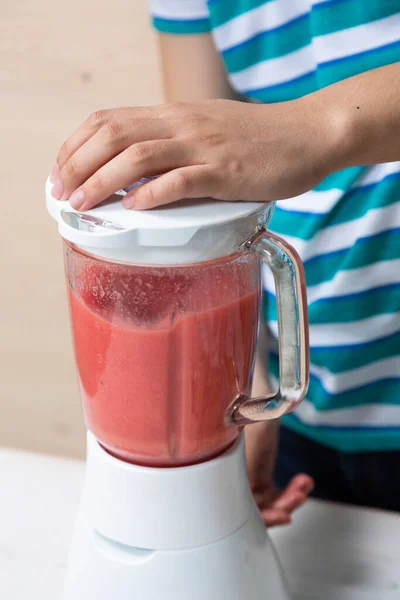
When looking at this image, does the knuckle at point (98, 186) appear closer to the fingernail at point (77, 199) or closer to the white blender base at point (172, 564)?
the fingernail at point (77, 199)

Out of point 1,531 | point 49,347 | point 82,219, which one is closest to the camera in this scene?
point 82,219

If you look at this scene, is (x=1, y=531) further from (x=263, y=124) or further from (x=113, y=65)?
(x=113, y=65)

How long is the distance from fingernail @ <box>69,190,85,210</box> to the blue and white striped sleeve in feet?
1.31

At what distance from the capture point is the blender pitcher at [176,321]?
1.52 feet

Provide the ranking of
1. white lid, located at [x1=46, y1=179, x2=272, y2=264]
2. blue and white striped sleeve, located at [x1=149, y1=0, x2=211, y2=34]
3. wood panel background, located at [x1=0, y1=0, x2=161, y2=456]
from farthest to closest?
wood panel background, located at [x1=0, y1=0, x2=161, y2=456] < blue and white striped sleeve, located at [x1=149, y1=0, x2=211, y2=34] < white lid, located at [x1=46, y1=179, x2=272, y2=264]

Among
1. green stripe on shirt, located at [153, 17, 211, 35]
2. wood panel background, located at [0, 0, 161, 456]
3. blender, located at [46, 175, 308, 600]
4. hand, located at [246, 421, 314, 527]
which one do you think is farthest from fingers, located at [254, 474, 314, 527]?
wood panel background, located at [0, 0, 161, 456]

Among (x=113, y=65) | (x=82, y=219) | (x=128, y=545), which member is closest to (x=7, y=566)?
(x=128, y=545)

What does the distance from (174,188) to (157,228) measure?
3 centimetres

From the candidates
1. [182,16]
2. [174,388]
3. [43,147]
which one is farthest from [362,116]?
[43,147]

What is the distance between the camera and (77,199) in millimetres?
465

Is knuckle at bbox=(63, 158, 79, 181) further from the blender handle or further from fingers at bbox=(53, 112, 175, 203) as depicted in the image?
the blender handle

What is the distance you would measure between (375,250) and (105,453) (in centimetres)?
37

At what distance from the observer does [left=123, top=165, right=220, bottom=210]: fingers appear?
0.45 meters

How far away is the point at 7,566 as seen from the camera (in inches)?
27.1
